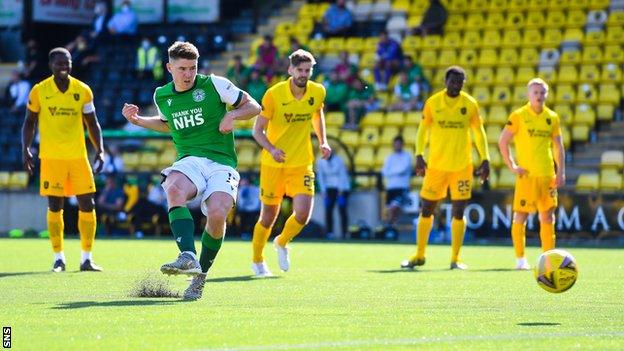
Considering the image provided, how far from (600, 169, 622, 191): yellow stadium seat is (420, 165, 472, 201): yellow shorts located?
836 centimetres

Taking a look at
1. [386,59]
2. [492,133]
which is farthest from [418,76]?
[492,133]

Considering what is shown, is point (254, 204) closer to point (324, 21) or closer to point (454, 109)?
point (324, 21)

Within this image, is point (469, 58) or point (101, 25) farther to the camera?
point (101, 25)

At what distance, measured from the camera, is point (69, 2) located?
35750mm

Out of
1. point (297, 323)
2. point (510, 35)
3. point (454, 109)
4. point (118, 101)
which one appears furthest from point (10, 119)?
point (297, 323)

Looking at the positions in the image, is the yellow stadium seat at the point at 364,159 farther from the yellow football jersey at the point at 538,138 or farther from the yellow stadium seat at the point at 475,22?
the yellow football jersey at the point at 538,138

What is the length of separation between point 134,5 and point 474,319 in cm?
2639

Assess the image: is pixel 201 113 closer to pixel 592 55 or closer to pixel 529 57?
pixel 592 55

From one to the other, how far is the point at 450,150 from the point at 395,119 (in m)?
11.4

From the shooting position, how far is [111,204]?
90.0 feet

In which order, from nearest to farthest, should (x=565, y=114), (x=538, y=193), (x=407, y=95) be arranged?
(x=538, y=193) → (x=565, y=114) → (x=407, y=95)

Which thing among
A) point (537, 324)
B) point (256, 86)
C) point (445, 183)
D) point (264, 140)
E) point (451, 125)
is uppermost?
point (256, 86)

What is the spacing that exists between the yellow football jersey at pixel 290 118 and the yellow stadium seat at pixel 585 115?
491 inches

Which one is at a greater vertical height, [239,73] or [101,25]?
[101,25]
